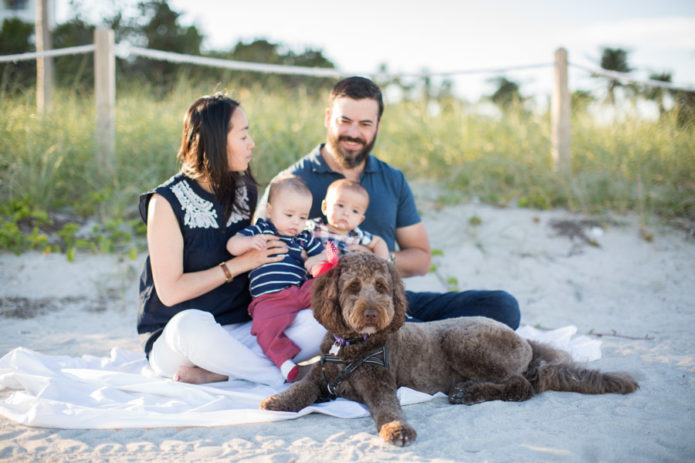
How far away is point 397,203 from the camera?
4504 millimetres

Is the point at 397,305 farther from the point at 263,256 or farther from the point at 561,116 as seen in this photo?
the point at 561,116

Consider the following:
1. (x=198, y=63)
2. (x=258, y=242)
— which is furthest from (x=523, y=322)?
(x=198, y=63)

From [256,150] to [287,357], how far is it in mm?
4096

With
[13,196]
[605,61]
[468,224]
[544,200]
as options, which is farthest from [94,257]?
[605,61]

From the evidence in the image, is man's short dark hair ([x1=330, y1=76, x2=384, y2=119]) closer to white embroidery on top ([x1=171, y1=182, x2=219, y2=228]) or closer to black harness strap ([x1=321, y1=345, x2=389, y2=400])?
white embroidery on top ([x1=171, y1=182, x2=219, y2=228])

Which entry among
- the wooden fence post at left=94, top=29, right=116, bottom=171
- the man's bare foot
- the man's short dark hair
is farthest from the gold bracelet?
the wooden fence post at left=94, top=29, right=116, bottom=171

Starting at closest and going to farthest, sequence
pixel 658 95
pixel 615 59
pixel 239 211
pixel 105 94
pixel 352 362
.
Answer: pixel 352 362 → pixel 239 211 → pixel 105 94 → pixel 658 95 → pixel 615 59

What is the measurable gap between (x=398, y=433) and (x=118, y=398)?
170 centimetres

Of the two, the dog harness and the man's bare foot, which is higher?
the dog harness

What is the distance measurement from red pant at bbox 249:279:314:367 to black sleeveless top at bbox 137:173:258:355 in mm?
310

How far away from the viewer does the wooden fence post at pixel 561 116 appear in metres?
7.07

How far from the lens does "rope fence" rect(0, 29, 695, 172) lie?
20.7 ft

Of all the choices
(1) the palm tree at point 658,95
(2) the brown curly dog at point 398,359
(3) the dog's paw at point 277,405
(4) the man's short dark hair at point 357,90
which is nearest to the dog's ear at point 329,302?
(2) the brown curly dog at point 398,359

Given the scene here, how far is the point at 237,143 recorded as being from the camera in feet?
11.9
